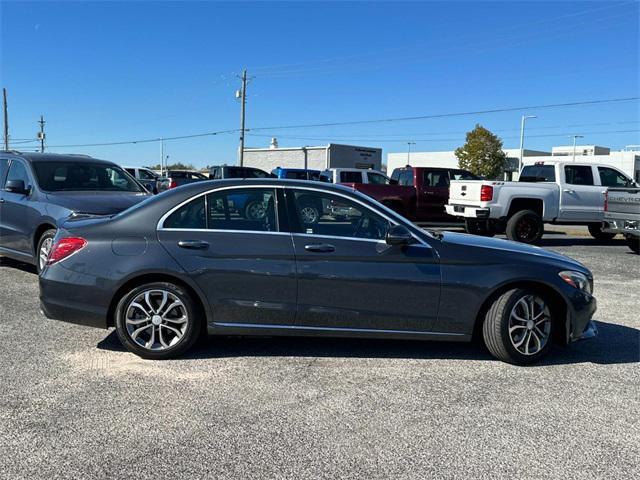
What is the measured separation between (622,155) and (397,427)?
62.2m

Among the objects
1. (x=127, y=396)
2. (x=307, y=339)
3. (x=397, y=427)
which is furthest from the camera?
(x=307, y=339)

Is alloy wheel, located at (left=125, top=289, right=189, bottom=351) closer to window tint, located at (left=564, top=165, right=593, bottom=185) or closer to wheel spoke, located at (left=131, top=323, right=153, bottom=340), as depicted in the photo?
wheel spoke, located at (left=131, top=323, right=153, bottom=340)

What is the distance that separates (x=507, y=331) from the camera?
4594 millimetres

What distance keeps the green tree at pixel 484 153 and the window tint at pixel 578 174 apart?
4467cm

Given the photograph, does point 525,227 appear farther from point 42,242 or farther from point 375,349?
point 42,242

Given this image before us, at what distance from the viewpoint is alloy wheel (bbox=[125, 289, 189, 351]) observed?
15.0 feet

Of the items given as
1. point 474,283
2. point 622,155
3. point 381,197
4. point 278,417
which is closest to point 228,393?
point 278,417

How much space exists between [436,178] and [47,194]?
1193 centimetres

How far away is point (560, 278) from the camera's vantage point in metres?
4.67

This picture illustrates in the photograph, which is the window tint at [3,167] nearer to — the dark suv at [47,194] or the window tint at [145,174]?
the dark suv at [47,194]

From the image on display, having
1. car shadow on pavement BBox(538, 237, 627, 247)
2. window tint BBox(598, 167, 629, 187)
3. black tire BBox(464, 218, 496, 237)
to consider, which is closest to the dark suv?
black tire BBox(464, 218, 496, 237)

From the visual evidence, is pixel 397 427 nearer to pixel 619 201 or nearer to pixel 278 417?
pixel 278 417

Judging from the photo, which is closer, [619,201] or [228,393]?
[228,393]

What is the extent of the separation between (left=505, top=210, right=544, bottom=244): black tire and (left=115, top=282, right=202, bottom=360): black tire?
9755 millimetres
